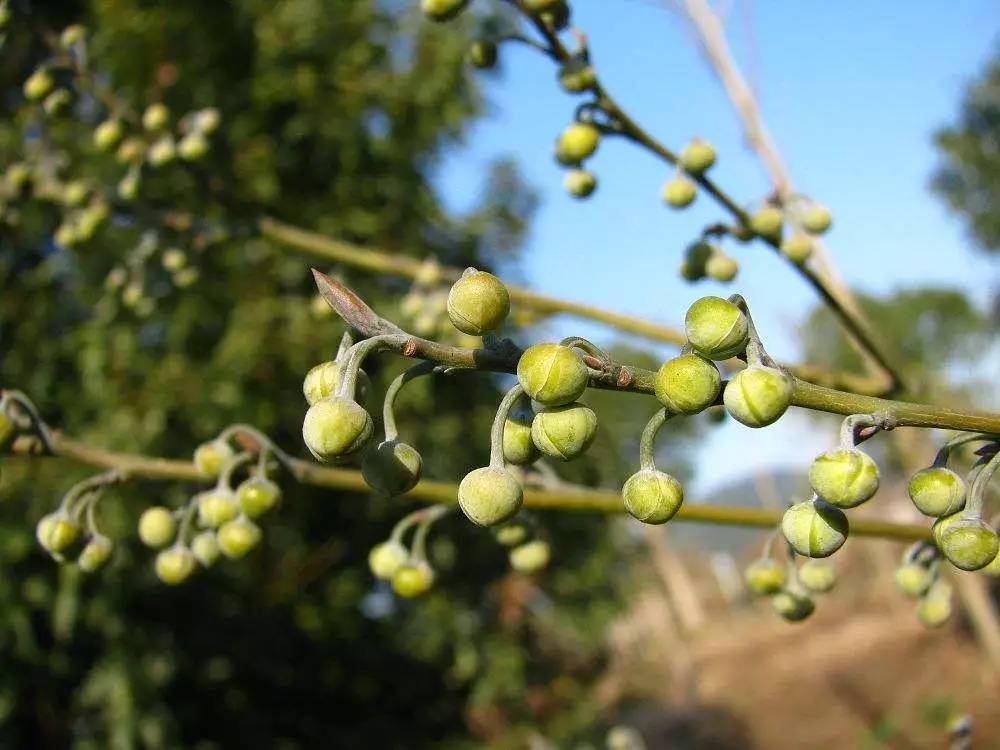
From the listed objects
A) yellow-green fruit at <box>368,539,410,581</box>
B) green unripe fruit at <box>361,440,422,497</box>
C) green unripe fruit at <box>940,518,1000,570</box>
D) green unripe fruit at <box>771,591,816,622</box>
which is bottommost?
yellow-green fruit at <box>368,539,410,581</box>

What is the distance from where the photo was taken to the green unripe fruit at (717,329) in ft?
2.24

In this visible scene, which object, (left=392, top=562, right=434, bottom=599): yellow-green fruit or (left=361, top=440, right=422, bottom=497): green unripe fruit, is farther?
(left=392, top=562, right=434, bottom=599): yellow-green fruit

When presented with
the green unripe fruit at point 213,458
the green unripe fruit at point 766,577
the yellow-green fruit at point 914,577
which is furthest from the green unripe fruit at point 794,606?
the green unripe fruit at point 213,458

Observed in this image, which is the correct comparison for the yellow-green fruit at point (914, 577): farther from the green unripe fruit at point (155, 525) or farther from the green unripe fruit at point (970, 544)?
the green unripe fruit at point (155, 525)

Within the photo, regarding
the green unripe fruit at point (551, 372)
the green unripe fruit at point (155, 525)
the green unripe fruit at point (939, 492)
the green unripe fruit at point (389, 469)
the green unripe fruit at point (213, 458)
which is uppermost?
the green unripe fruit at point (551, 372)

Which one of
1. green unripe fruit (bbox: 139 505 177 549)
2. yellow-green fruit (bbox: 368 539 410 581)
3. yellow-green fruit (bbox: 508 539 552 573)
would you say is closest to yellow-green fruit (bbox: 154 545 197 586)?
green unripe fruit (bbox: 139 505 177 549)

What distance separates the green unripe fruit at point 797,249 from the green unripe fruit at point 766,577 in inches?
20.5

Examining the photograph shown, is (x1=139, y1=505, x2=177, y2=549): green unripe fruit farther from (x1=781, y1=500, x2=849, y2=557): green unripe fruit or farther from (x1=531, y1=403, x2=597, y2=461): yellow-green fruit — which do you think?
(x1=781, y1=500, x2=849, y2=557): green unripe fruit

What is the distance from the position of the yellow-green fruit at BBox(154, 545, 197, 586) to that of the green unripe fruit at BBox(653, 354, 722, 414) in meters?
0.95

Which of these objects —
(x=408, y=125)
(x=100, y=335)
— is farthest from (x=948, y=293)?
(x=100, y=335)

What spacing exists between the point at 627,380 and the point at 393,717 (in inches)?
214

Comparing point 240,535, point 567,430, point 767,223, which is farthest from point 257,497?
point 767,223

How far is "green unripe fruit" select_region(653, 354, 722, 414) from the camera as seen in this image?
0.66 meters

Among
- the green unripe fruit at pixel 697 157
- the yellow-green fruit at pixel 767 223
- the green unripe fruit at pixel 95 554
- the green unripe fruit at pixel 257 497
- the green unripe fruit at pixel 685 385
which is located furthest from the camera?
the yellow-green fruit at pixel 767 223
